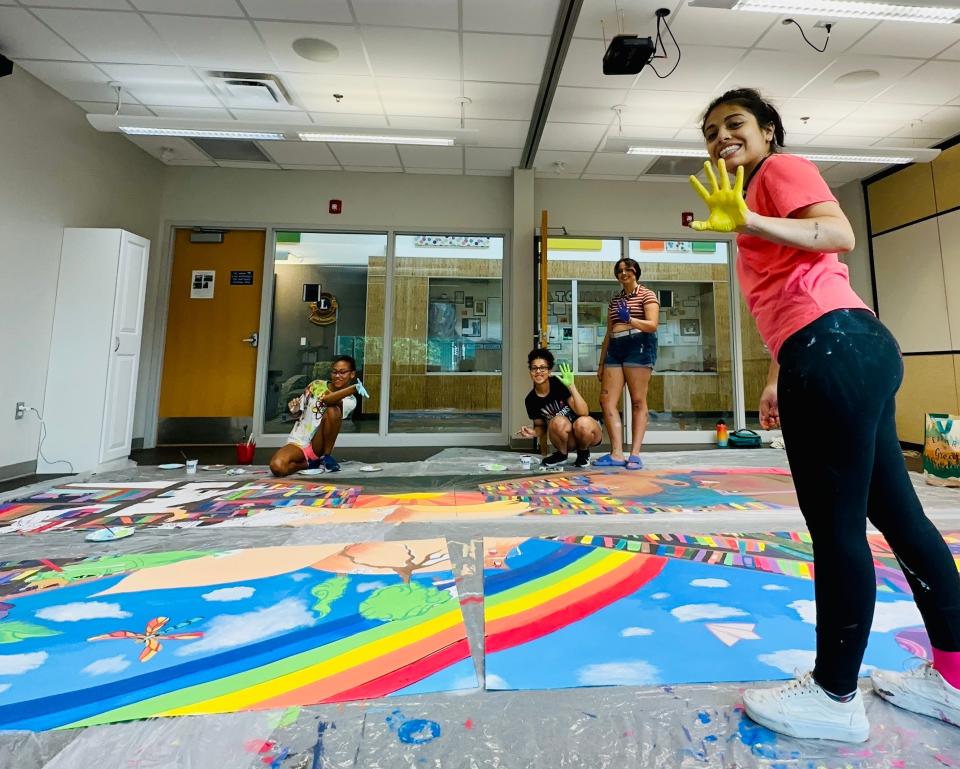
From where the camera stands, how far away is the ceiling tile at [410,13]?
8.95ft

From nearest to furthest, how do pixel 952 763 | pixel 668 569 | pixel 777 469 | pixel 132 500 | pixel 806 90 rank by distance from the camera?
1. pixel 952 763
2. pixel 668 569
3. pixel 132 500
4. pixel 777 469
5. pixel 806 90

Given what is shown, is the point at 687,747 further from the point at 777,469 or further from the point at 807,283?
the point at 777,469

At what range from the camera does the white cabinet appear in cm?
317

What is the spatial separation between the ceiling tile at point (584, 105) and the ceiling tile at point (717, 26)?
60 cm

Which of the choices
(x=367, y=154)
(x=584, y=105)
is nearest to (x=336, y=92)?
(x=367, y=154)

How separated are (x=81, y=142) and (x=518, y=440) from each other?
4.40m

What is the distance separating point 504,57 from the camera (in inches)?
124

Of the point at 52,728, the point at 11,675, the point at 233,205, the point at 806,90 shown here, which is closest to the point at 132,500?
the point at 11,675

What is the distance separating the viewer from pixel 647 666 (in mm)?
868

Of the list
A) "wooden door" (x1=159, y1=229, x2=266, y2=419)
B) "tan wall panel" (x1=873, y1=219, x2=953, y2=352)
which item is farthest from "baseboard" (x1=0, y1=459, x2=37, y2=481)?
"tan wall panel" (x1=873, y1=219, x2=953, y2=352)

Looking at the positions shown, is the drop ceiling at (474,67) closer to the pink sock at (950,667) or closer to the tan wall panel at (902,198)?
the tan wall panel at (902,198)

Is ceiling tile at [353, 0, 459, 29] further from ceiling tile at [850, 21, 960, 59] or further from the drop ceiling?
ceiling tile at [850, 21, 960, 59]

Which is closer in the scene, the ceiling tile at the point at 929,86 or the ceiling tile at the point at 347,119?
the ceiling tile at the point at 929,86

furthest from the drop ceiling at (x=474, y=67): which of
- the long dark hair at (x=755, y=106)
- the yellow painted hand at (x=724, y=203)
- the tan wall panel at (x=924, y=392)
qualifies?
the yellow painted hand at (x=724, y=203)
